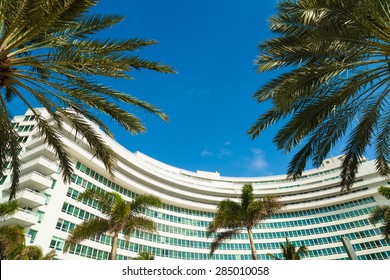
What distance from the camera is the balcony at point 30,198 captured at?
29141 millimetres

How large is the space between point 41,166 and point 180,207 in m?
29.6

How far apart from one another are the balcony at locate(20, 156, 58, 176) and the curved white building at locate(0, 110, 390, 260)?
13 cm

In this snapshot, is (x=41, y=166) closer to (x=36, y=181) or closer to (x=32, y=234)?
(x=36, y=181)

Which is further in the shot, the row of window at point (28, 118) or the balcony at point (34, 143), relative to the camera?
the row of window at point (28, 118)

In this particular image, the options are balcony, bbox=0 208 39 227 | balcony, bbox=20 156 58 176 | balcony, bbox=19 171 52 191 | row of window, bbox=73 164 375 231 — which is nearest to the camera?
balcony, bbox=0 208 39 227

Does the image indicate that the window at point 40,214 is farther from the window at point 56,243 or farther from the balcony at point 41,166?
the balcony at point 41,166

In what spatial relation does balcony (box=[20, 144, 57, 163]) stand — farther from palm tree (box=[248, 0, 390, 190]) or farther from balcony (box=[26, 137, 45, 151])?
palm tree (box=[248, 0, 390, 190])

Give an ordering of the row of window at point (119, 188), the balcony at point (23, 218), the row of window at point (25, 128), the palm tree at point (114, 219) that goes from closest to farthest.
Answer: the palm tree at point (114, 219)
the balcony at point (23, 218)
the row of window at point (119, 188)
the row of window at point (25, 128)

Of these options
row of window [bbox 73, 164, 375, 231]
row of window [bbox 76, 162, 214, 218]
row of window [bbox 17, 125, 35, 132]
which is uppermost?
row of window [bbox 17, 125, 35, 132]

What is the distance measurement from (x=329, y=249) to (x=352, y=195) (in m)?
13.3

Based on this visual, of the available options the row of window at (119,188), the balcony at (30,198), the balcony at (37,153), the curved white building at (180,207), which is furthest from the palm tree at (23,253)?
the row of window at (119,188)

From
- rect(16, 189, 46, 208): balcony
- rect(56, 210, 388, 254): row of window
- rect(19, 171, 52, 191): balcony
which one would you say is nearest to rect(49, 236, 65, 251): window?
rect(16, 189, 46, 208): balcony

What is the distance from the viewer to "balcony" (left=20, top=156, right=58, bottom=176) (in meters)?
→ 32.9

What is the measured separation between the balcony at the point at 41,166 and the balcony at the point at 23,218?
6.69 meters
